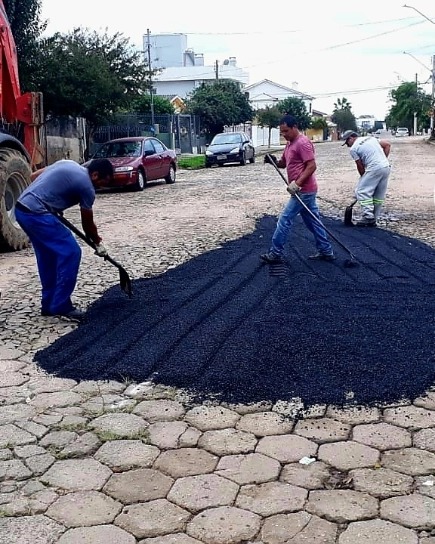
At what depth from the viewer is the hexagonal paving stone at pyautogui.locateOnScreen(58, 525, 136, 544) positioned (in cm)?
327

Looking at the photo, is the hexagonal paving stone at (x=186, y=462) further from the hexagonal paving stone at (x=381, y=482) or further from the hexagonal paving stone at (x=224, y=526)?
the hexagonal paving stone at (x=381, y=482)

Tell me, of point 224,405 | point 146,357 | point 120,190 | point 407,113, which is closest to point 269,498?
point 224,405

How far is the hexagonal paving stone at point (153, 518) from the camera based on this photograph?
3337 mm

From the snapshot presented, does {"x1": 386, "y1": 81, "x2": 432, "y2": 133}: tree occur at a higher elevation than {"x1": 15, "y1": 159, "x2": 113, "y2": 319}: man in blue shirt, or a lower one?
higher

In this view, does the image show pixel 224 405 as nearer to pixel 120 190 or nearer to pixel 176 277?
pixel 176 277

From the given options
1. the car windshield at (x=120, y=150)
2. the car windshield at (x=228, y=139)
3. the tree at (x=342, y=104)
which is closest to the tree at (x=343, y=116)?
the tree at (x=342, y=104)

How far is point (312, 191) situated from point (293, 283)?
5.04 ft

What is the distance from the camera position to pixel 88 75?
21547mm

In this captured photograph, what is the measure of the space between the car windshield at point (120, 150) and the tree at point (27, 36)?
116 inches

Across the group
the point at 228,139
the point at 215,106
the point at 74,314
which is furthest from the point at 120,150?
the point at 215,106

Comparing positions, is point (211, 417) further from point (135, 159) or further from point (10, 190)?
point (135, 159)

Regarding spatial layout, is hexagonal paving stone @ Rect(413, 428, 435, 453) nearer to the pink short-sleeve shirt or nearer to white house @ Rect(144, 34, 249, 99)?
the pink short-sleeve shirt

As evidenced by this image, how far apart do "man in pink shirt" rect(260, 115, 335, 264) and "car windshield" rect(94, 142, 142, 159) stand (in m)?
11.6

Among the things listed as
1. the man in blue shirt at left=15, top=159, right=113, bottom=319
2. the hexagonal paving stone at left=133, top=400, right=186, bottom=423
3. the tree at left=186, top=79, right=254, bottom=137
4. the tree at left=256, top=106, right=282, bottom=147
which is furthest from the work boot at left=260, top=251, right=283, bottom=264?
the tree at left=256, top=106, right=282, bottom=147
